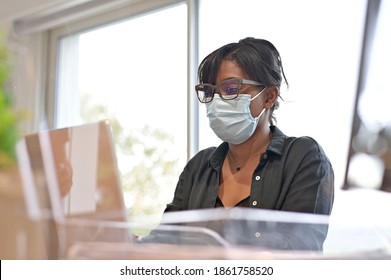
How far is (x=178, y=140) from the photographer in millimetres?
1967

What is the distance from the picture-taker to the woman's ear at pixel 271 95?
136 cm

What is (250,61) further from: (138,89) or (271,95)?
(138,89)

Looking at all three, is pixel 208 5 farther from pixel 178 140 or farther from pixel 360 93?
pixel 360 93

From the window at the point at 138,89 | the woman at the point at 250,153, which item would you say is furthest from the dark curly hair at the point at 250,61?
the window at the point at 138,89

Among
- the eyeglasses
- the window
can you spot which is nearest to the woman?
the eyeglasses

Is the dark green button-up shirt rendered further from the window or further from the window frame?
the window frame

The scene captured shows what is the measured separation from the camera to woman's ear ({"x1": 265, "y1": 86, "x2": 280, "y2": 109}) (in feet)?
4.47

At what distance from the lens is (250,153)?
52.6 inches

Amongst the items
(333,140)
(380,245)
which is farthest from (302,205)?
(333,140)

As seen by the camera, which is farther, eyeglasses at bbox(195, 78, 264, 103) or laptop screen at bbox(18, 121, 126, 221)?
eyeglasses at bbox(195, 78, 264, 103)
